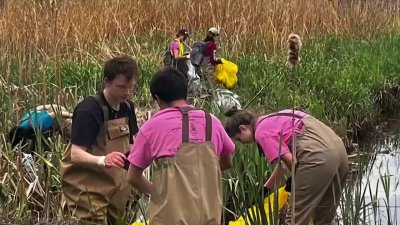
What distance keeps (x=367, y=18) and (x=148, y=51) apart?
4.26 m

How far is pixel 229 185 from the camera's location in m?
4.20

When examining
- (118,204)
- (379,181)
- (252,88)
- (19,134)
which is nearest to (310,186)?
(379,181)

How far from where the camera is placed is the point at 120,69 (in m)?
3.30

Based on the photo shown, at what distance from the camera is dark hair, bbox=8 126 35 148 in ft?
14.1

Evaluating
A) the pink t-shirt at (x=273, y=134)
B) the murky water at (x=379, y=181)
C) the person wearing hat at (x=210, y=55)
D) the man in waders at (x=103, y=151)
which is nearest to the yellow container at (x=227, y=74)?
the person wearing hat at (x=210, y=55)

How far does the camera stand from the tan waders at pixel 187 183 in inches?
113

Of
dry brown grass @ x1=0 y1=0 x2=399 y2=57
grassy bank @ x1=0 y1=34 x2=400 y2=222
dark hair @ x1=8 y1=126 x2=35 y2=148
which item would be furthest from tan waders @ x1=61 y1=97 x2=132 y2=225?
dry brown grass @ x1=0 y1=0 x2=399 y2=57

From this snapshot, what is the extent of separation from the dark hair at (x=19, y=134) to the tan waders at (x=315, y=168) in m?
1.61

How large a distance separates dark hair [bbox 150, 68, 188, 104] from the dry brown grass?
542 cm

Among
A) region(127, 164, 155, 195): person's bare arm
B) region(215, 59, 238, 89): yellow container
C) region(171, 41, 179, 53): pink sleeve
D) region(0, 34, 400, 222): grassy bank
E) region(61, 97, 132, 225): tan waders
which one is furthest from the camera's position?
region(171, 41, 179, 53): pink sleeve

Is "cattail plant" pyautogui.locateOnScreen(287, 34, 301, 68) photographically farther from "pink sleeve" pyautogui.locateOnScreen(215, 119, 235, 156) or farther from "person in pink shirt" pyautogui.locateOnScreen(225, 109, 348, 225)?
"pink sleeve" pyautogui.locateOnScreen(215, 119, 235, 156)

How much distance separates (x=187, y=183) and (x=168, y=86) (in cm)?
40

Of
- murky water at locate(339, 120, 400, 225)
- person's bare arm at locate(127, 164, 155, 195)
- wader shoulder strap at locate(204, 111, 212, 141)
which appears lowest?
murky water at locate(339, 120, 400, 225)

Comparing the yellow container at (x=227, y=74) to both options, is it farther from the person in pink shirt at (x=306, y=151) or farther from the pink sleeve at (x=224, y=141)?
the pink sleeve at (x=224, y=141)
